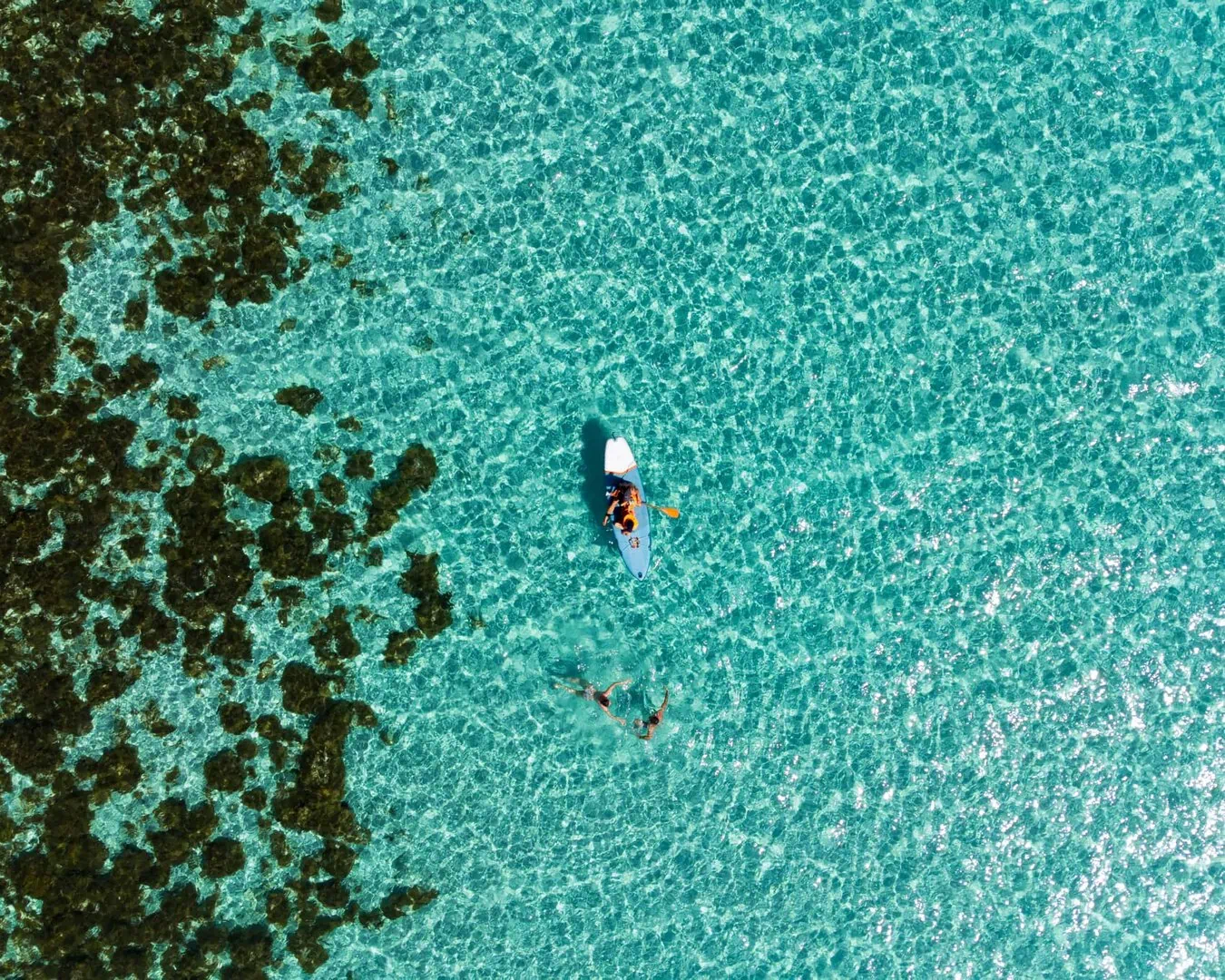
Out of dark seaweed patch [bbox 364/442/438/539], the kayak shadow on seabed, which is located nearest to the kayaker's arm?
the kayak shadow on seabed

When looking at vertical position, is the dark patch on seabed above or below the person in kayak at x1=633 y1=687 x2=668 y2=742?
above

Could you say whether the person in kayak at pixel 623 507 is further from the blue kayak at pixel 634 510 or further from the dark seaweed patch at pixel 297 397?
the dark seaweed patch at pixel 297 397

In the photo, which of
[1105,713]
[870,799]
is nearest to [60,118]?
[870,799]

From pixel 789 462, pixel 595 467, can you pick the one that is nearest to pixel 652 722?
pixel 595 467

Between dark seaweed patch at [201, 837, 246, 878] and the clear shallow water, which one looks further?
the clear shallow water

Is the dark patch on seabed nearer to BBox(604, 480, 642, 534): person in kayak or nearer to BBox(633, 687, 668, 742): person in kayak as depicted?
BBox(604, 480, 642, 534): person in kayak

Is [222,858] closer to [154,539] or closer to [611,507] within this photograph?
[154,539]

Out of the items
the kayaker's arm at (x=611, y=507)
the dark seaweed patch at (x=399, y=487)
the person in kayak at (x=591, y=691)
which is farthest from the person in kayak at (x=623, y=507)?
the dark seaweed patch at (x=399, y=487)

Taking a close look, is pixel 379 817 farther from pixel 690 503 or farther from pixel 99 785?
pixel 690 503
